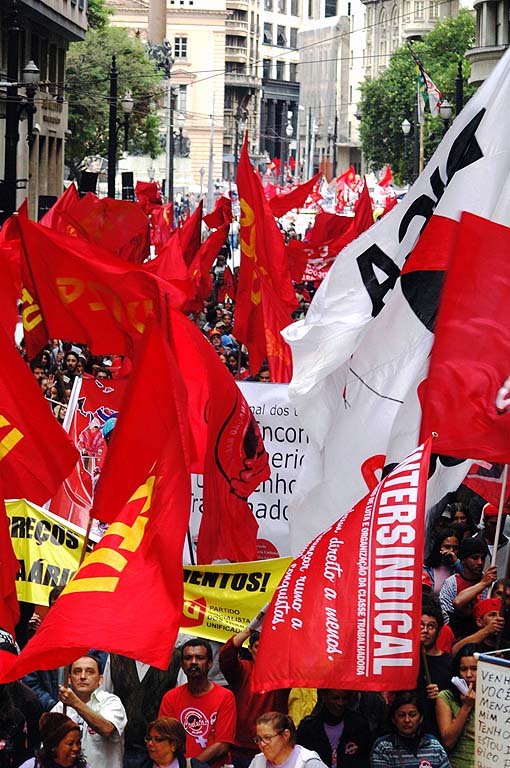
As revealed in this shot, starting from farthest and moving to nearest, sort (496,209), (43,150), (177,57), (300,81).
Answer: (300,81)
(177,57)
(43,150)
(496,209)

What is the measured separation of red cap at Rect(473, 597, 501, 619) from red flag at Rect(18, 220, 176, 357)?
10.3 feet

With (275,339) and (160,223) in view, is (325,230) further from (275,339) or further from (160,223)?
(275,339)

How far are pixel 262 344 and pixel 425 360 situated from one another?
605 centimetres

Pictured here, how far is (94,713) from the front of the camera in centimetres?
681

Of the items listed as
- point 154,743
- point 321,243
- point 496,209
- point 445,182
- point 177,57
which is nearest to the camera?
Answer: point 154,743

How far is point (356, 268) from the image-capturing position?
817 cm

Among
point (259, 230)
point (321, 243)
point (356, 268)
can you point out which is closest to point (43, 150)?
point (321, 243)

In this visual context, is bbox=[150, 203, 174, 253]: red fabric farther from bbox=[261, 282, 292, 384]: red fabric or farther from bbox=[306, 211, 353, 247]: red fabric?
bbox=[261, 282, 292, 384]: red fabric

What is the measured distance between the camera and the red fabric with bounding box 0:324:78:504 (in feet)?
26.4

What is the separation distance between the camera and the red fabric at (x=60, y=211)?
16547mm

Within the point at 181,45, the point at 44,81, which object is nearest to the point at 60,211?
the point at 44,81

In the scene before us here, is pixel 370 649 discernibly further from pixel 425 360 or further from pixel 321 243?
pixel 321 243

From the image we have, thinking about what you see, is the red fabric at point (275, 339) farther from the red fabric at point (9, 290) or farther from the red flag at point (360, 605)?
the red flag at point (360, 605)

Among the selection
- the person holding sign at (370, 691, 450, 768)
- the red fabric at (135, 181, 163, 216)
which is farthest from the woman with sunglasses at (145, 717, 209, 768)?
the red fabric at (135, 181, 163, 216)
